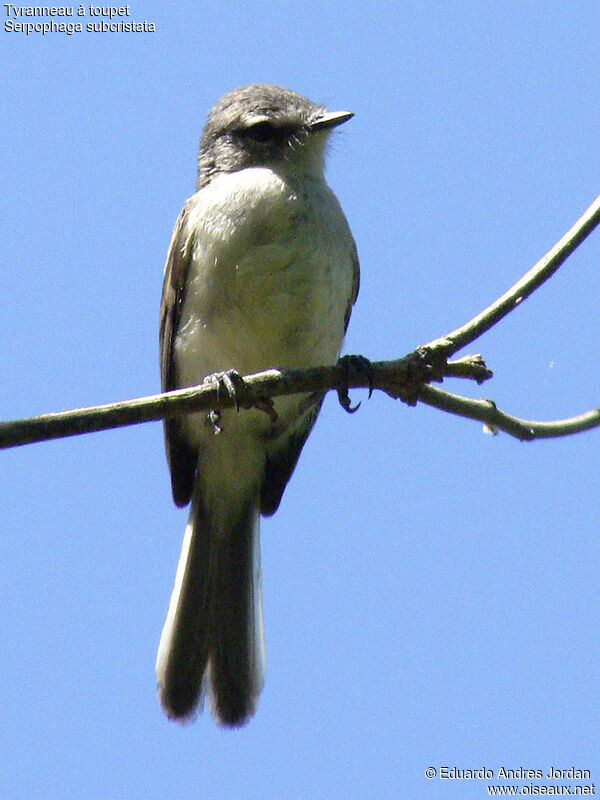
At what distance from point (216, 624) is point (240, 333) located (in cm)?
150

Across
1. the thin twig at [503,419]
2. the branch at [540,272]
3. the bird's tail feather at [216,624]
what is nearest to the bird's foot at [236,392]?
the thin twig at [503,419]

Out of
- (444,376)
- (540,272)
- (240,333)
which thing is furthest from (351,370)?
(240,333)

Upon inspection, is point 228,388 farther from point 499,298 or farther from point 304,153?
point 304,153

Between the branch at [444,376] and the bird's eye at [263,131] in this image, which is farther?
the bird's eye at [263,131]

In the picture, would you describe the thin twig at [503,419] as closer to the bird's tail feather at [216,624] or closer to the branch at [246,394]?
the branch at [246,394]

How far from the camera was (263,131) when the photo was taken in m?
5.23

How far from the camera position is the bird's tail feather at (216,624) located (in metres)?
4.89

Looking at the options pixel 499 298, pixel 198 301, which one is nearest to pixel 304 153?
pixel 198 301

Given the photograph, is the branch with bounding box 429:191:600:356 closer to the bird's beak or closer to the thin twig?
the thin twig

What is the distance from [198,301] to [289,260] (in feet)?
1.58

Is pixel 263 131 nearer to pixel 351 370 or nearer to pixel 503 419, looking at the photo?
pixel 351 370

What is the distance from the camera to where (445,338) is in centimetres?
341

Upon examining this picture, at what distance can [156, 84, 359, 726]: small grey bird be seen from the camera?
4625 millimetres

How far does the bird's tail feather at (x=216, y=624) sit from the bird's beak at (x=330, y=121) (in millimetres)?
1983
